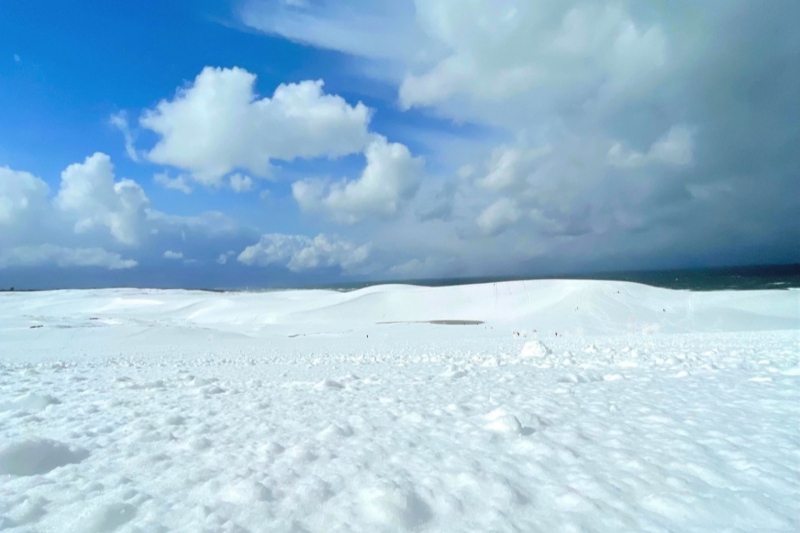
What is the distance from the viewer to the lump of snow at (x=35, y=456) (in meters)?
3.00

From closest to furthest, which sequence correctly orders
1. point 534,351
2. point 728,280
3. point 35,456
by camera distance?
point 35,456 → point 534,351 → point 728,280

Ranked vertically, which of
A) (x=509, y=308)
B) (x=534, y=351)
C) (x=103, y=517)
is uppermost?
(x=103, y=517)

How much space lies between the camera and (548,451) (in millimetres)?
3354

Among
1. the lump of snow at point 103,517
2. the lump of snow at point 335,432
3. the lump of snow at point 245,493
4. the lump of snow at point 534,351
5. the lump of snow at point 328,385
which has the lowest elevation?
the lump of snow at point 534,351

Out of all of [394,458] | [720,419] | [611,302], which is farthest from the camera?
[611,302]

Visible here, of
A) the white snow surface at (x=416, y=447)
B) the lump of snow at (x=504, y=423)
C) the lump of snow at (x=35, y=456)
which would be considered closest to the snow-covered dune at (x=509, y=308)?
the white snow surface at (x=416, y=447)

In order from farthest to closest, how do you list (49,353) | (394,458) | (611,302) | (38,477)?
(611,302) < (49,353) < (394,458) < (38,477)

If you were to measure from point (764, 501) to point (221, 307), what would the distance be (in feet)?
113

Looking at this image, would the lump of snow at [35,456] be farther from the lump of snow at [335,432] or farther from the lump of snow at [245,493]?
the lump of snow at [335,432]

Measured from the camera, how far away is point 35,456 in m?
3.14

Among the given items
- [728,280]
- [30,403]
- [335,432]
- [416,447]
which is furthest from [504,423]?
[728,280]

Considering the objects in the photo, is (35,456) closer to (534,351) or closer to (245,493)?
(245,493)

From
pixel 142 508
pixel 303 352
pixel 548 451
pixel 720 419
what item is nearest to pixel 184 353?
pixel 303 352

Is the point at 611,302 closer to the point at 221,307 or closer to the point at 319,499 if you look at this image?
the point at 319,499
